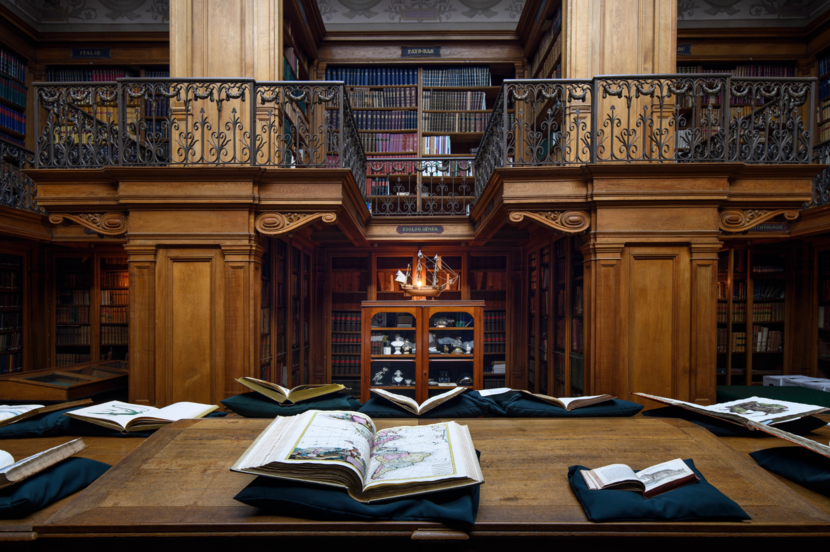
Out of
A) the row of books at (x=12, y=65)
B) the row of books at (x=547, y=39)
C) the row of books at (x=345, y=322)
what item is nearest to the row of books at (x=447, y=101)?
the row of books at (x=547, y=39)

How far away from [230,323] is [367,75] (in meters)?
4.99

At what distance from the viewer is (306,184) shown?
3.62m

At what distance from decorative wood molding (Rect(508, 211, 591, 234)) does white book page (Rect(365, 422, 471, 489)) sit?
7.87 feet

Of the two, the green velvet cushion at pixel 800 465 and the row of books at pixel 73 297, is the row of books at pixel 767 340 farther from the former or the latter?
the row of books at pixel 73 297

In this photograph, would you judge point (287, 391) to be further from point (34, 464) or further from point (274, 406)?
point (34, 464)

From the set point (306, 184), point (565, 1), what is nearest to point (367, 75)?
point (565, 1)

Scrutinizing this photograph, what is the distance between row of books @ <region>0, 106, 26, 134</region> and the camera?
5895 mm

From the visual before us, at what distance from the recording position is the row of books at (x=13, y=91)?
594 cm

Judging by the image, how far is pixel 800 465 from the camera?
1.46m

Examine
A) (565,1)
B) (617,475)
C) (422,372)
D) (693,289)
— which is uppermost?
(565,1)

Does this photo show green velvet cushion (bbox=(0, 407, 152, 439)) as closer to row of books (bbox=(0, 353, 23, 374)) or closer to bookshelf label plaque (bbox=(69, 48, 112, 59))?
row of books (bbox=(0, 353, 23, 374))
